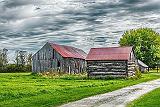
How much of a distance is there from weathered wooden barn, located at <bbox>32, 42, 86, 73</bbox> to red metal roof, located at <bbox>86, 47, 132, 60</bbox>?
13.8 meters

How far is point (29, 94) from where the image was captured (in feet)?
89.2

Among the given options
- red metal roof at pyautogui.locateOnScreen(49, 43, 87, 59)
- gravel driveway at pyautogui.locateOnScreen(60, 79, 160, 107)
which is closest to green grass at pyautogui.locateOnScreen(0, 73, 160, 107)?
gravel driveway at pyautogui.locateOnScreen(60, 79, 160, 107)

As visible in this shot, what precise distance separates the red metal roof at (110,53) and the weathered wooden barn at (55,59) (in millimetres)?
13811

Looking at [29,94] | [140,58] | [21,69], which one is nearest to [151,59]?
[140,58]

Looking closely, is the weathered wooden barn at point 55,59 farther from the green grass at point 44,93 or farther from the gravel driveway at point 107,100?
the gravel driveway at point 107,100

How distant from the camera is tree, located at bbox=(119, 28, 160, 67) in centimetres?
11156

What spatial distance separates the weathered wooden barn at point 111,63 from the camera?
58812 mm

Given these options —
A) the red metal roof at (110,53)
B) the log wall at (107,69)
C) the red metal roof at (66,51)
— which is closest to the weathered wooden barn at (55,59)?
the red metal roof at (66,51)

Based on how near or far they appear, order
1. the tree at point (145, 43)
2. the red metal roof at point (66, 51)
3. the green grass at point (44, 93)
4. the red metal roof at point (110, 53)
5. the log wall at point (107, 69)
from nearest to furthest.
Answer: the green grass at point (44, 93)
the log wall at point (107, 69)
the red metal roof at point (110, 53)
the red metal roof at point (66, 51)
the tree at point (145, 43)

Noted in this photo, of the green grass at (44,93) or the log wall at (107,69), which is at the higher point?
the green grass at (44,93)

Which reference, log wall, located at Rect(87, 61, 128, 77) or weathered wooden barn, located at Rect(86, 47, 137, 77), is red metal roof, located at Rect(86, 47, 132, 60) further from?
log wall, located at Rect(87, 61, 128, 77)

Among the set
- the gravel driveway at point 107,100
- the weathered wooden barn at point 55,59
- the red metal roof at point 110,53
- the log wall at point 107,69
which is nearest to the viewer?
the gravel driveway at point 107,100

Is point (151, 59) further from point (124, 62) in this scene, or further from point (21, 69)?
point (124, 62)

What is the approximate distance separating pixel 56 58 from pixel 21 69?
30952 millimetres
